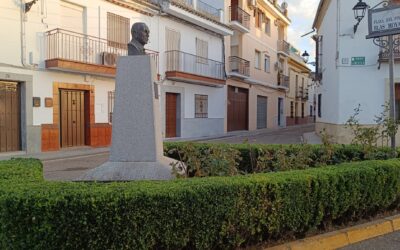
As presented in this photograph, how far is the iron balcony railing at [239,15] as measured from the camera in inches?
1025

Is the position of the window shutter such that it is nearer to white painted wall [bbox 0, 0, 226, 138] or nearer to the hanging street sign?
white painted wall [bbox 0, 0, 226, 138]

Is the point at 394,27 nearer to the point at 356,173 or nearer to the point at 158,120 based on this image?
the point at 356,173

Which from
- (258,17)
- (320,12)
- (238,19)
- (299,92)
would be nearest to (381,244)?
(320,12)

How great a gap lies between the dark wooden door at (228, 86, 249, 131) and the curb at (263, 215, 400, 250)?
21.5 m

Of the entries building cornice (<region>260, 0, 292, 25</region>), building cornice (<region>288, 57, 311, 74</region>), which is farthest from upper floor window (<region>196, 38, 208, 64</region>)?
building cornice (<region>288, 57, 311, 74</region>)

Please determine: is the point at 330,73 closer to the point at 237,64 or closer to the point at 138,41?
the point at 237,64

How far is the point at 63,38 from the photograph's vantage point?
563 inches

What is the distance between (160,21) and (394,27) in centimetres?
1441

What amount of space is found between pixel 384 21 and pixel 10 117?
12.1 m

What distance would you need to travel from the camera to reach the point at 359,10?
15477 mm

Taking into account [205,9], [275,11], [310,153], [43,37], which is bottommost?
[310,153]

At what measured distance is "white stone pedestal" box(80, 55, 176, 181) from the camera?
5.39 meters

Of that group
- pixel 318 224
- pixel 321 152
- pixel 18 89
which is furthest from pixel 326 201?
pixel 18 89

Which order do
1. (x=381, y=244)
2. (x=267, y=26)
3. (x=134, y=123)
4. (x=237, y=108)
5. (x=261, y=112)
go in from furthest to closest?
(x=267, y=26), (x=261, y=112), (x=237, y=108), (x=134, y=123), (x=381, y=244)
